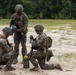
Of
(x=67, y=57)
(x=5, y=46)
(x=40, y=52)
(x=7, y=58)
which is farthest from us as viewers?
(x=67, y=57)

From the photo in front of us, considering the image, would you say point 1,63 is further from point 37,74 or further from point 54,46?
point 54,46

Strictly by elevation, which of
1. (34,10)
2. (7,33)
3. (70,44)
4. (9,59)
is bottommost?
(34,10)

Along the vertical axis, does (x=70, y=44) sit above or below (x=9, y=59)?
below

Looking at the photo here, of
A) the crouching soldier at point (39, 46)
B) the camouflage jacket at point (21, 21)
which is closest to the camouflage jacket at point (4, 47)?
the crouching soldier at point (39, 46)

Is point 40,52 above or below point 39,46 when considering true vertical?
below

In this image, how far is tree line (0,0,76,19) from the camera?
1720 inches

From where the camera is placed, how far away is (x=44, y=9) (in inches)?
1766

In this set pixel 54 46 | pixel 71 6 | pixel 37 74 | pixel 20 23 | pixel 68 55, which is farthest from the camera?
pixel 71 6

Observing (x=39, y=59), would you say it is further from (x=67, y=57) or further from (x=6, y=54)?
(x=67, y=57)

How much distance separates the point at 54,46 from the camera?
14.4 metres

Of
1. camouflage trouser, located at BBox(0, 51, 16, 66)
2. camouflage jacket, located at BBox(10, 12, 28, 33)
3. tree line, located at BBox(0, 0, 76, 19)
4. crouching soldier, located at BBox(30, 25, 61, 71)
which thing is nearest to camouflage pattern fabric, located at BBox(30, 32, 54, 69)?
crouching soldier, located at BBox(30, 25, 61, 71)

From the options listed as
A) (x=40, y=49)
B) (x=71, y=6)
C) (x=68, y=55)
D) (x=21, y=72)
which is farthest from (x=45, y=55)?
(x=71, y=6)

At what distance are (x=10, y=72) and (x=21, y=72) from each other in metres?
0.27

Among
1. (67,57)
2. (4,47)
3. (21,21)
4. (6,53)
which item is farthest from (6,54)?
(67,57)
